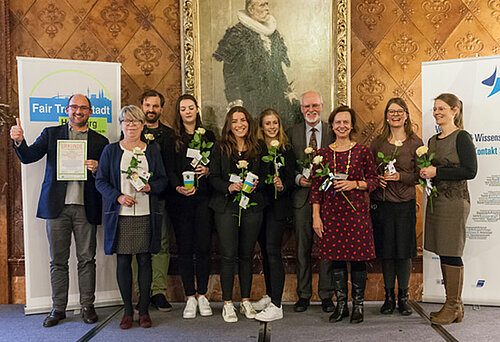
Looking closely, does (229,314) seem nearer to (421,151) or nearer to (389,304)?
(389,304)

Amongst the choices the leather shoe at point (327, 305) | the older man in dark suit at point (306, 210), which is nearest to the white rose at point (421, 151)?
the older man in dark suit at point (306, 210)

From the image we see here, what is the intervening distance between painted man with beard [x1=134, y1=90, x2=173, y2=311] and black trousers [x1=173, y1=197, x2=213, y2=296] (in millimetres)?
248

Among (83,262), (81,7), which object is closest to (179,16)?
(81,7)

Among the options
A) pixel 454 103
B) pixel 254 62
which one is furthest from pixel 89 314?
pixel 454 103

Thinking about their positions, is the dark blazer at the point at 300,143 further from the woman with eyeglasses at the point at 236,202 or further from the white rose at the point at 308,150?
the woman with eyeglasses at the point at 236,202

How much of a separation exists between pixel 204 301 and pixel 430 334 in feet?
6.00

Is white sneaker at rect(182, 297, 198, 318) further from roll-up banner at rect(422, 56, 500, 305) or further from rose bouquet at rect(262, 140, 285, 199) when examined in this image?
roll-up banner at rect(422, 56, 500, 305)

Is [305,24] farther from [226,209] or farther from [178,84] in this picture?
[226,209]

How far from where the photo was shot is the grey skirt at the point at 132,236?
3.27m

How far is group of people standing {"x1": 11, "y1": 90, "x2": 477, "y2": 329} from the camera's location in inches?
131

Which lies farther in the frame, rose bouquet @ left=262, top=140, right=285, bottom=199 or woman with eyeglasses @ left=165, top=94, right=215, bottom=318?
woman with eyeglasses @ left=165, top=94, right=215, bottom=318

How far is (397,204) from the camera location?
3561 millimetres

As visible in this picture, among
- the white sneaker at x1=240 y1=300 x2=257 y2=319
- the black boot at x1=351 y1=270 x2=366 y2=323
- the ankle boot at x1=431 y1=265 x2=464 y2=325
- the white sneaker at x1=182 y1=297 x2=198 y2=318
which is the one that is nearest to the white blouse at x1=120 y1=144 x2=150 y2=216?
the white sneaker at x1=182 y1=297 x2=198 y2=318

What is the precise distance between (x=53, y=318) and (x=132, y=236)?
3.41 feet
